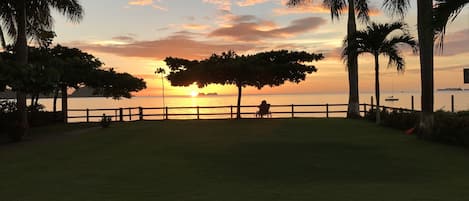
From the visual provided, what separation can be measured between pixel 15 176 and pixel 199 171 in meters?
3.56

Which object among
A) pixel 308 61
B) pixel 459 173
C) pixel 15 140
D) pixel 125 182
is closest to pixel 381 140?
pixel 459 173

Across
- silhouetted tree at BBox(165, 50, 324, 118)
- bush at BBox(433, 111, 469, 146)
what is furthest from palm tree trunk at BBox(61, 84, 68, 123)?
bush at BBox(433, 111, 469, 146)

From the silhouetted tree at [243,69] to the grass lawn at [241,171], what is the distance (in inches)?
602

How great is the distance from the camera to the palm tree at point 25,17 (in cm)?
1966

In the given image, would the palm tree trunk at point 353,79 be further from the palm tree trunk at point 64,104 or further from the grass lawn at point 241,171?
the palm tree trunk at point 64,104

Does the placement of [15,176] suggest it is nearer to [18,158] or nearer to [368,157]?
[18,158]

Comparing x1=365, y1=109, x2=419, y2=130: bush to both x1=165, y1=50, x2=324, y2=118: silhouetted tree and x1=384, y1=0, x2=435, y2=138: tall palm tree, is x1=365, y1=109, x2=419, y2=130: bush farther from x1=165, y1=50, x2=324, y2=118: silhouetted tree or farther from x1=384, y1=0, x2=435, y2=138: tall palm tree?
x1=165, y1=50, x2=324, y2=118: silhouetted tree

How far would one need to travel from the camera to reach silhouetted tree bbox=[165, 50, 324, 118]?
29.9 metres

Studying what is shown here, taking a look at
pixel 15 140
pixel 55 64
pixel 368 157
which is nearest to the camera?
pixel 368 157

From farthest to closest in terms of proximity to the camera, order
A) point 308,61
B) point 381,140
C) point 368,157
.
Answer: point 308,61, point 381,140, point 368,157

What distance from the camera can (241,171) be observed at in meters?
8.98

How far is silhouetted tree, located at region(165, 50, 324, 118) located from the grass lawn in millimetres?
15284

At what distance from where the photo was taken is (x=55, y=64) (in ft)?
81.4

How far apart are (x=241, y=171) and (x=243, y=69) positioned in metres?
21.1
